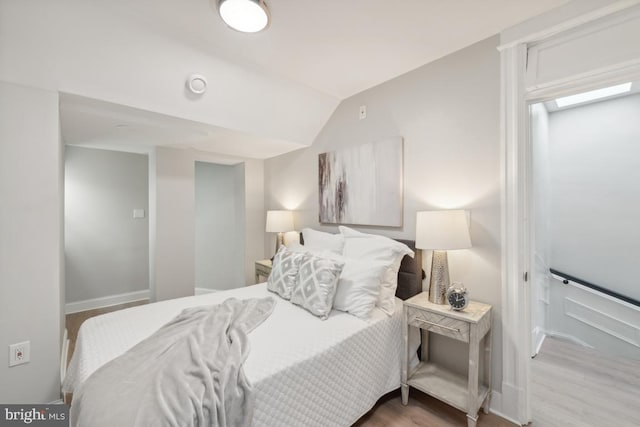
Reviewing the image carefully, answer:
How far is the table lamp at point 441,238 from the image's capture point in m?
1.74

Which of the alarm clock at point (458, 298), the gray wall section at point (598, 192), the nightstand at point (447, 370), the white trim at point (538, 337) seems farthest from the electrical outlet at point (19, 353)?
the gray wall section at point (598, 192)

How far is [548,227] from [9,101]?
4.72 m

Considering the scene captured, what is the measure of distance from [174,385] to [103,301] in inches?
142

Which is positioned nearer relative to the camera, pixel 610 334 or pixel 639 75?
pixel 639 75

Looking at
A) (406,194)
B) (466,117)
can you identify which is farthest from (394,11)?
(406,194)

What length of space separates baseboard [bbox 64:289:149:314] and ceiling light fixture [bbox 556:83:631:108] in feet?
18.2

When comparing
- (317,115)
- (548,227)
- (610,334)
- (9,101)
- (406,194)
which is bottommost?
(610,334)

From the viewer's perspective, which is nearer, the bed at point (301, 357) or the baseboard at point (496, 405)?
the bed at point (301, 357)

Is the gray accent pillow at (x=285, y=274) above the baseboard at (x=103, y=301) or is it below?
above

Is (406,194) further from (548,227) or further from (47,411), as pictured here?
(47,411)

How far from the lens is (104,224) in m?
3.68

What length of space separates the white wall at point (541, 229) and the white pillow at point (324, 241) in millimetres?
1894

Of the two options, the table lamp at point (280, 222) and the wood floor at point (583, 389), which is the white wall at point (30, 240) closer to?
the table lamp at point (280, 222)

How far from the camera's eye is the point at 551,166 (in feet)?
10.4
